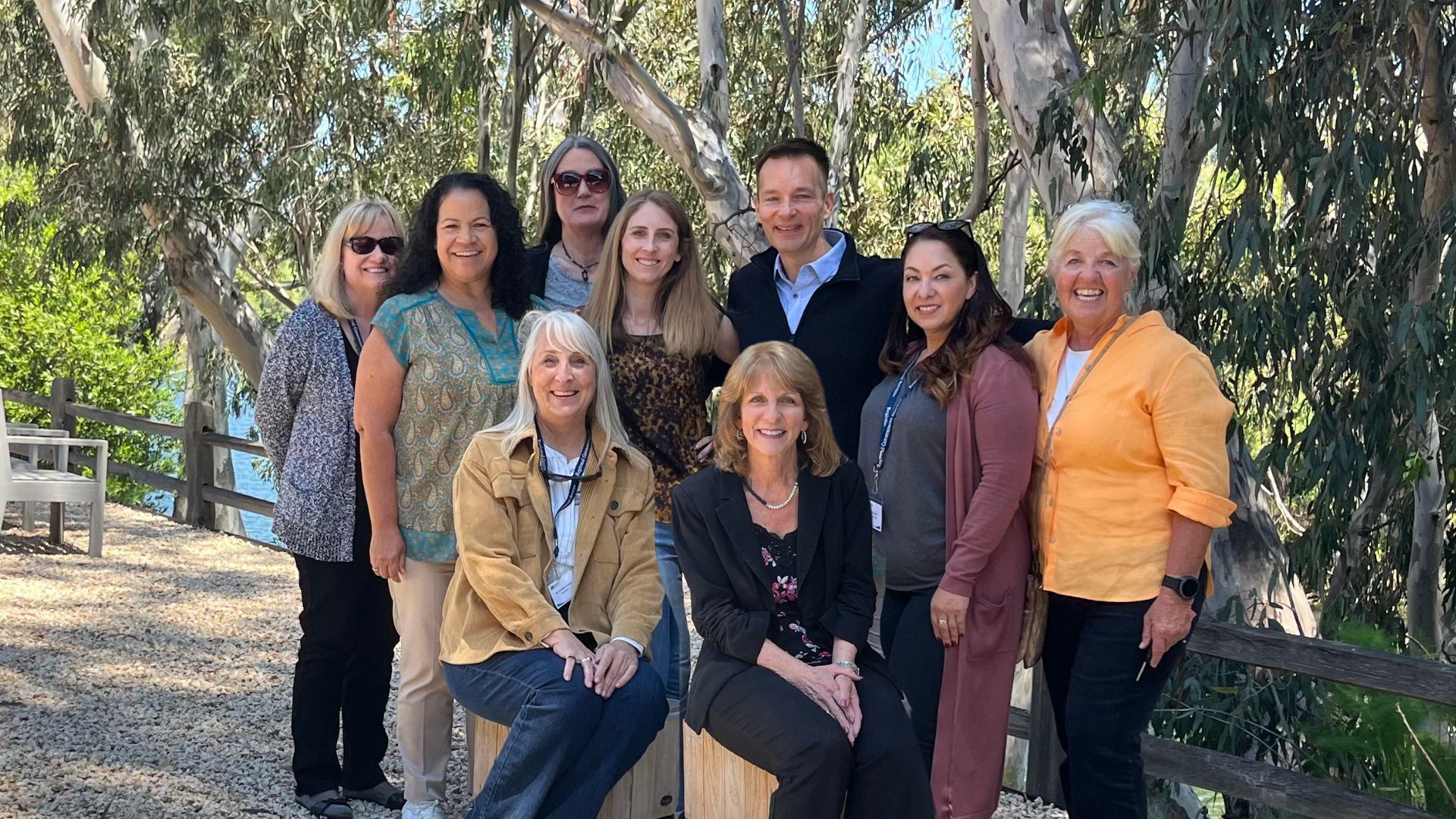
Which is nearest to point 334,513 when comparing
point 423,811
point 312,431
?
point 312,431

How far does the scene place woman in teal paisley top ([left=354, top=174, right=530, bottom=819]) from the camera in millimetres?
3953

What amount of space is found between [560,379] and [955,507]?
40.1 inches

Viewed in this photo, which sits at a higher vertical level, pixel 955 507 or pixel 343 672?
pixel 955 507

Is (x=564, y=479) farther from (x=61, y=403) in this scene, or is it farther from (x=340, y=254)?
(x=61, y=403)

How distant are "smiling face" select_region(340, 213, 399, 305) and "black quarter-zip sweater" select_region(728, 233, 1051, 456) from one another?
1.17m

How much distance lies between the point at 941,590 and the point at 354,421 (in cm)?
171

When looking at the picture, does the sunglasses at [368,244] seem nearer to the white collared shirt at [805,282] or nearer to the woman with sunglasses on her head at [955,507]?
the white collared shirt at [805,282]

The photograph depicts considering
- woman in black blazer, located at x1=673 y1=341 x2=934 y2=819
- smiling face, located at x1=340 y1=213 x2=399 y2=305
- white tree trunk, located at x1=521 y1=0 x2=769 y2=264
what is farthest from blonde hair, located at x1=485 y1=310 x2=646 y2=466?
white tree trunk, located at x1=521 y1=0 x2=769 y2=264

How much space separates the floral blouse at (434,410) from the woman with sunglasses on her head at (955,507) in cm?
108

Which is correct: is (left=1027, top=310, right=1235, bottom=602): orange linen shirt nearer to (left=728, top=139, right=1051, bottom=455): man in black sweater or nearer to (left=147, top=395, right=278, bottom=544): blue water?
(left=728, top=139, right=1051, bottom=455): man in black sweater

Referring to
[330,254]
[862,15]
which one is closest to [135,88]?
[862,15]

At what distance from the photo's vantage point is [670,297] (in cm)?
398

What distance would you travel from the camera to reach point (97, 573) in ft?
31.3

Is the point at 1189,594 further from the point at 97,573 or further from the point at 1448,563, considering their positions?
the point at 97,573
